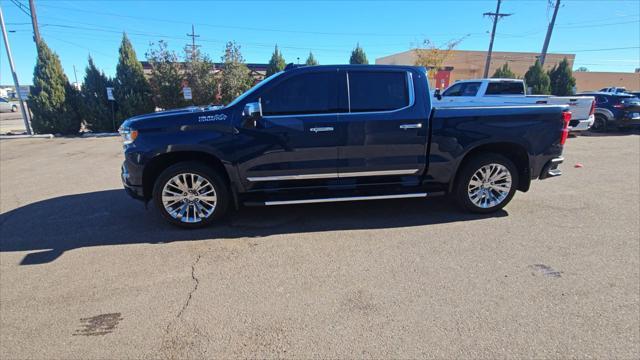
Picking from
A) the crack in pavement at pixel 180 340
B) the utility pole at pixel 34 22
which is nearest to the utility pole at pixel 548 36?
the crack in pavement at pixel 180 340

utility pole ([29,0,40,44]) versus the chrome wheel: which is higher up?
Result: utility pole ([29,0,40,44])

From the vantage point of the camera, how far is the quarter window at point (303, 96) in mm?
4156

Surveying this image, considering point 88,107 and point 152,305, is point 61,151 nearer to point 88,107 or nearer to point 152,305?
point 88,107

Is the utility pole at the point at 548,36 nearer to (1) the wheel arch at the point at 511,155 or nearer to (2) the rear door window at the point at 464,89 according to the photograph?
(2) the rear door window at the point at 464,89

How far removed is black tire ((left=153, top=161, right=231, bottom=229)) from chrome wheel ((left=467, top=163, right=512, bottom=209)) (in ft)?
11.0

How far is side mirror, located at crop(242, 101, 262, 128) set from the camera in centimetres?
397

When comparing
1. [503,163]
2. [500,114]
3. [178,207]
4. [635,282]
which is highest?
[500,114]

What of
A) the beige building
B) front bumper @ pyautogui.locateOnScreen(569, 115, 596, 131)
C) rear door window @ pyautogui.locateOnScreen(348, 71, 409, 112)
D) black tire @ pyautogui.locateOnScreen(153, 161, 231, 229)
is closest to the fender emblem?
black tire @ pyautogui.locateOnScreen(153, 161, 231, 229)

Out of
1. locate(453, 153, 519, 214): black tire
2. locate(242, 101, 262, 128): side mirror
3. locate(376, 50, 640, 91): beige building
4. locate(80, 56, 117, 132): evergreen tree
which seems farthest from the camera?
locate(376, 50, 640, 91): beige building

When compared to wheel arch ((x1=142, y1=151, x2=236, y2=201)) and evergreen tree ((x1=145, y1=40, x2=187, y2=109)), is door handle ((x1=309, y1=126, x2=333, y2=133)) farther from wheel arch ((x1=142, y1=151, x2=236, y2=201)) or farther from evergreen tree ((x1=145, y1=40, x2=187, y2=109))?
evergreen tree ((x1=145, y1=40, x2=187, y2=109))

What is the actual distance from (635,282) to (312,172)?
11.2 feet

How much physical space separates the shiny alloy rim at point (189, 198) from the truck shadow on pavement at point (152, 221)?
215mm

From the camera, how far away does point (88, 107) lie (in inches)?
604

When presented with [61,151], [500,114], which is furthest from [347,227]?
[61,151]
